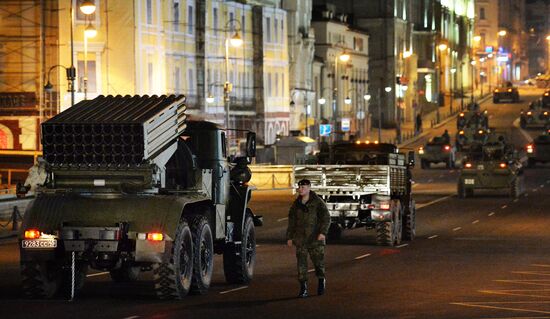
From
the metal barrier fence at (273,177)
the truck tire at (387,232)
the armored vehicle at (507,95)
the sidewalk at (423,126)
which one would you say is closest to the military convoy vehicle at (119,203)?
the truck tire at (387,232)

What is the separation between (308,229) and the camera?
75.3 feet

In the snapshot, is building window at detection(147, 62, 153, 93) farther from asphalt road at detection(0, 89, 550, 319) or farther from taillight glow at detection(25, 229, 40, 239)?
taillight glow at detection(25, 229, 40, 239)

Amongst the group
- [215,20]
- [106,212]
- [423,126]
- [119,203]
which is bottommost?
[106,212]

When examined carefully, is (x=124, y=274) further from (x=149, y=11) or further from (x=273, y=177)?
(x=149, y=11)

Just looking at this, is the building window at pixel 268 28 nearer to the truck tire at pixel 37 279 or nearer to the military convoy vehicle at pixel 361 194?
the military convoy vehicle at pixel 361 194

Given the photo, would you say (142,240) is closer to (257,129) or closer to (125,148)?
(125,148)

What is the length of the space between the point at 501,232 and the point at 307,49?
77048 mm

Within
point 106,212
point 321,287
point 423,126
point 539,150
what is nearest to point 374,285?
point 321,287

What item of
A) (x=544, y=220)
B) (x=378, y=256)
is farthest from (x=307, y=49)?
(x=378, y=256)

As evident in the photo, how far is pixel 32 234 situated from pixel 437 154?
74390 mm

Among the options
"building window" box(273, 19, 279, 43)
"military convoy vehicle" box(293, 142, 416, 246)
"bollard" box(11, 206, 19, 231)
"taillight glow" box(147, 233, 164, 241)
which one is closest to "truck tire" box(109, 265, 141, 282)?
"taillight glow" box(147, 233, 164, 241)

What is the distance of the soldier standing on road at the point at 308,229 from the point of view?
22859mm

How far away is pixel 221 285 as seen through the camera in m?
25.3

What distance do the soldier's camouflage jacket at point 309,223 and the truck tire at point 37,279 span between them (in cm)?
350
